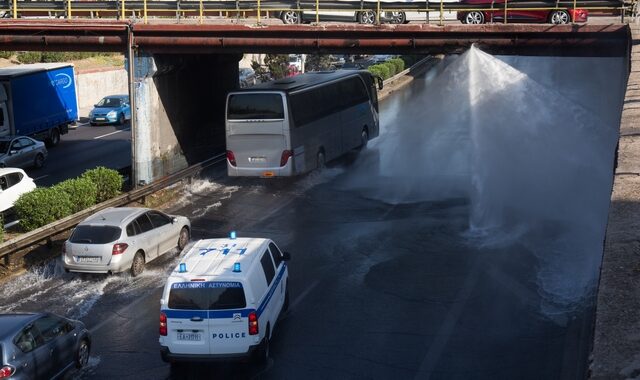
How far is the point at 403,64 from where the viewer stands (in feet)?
231

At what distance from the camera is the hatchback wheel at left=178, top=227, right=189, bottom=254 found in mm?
21578

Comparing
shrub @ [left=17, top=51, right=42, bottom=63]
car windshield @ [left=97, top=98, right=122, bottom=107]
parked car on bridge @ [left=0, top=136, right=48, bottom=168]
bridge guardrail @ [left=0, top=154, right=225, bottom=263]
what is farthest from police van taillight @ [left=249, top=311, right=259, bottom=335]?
shrub @ [left=17, top=51, right=42, bottom=63]

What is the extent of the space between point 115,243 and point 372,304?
5875 millimetres

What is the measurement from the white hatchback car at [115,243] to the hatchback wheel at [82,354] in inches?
183

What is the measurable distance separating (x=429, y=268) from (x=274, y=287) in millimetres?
5357

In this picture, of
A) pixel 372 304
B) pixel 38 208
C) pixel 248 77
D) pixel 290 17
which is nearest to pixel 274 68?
pixel 248 77

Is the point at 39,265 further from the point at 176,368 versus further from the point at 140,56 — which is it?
the point at 140,56

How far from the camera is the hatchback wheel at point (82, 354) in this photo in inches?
545

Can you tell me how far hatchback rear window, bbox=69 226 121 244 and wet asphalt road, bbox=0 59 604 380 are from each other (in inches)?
37.3

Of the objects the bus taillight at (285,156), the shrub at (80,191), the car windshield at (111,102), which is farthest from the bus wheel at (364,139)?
the car windshield at (111,102)

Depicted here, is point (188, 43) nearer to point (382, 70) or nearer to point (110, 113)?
point (110, 113)

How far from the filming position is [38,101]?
39.4 metres

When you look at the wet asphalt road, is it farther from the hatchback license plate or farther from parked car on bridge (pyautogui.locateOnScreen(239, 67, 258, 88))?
parked car on bridge (pyautogui.locateOnScreen(239, 67, 258, 88))

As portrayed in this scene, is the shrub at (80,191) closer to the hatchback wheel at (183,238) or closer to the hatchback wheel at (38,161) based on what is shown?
the hatchback wheel at (183,238)
